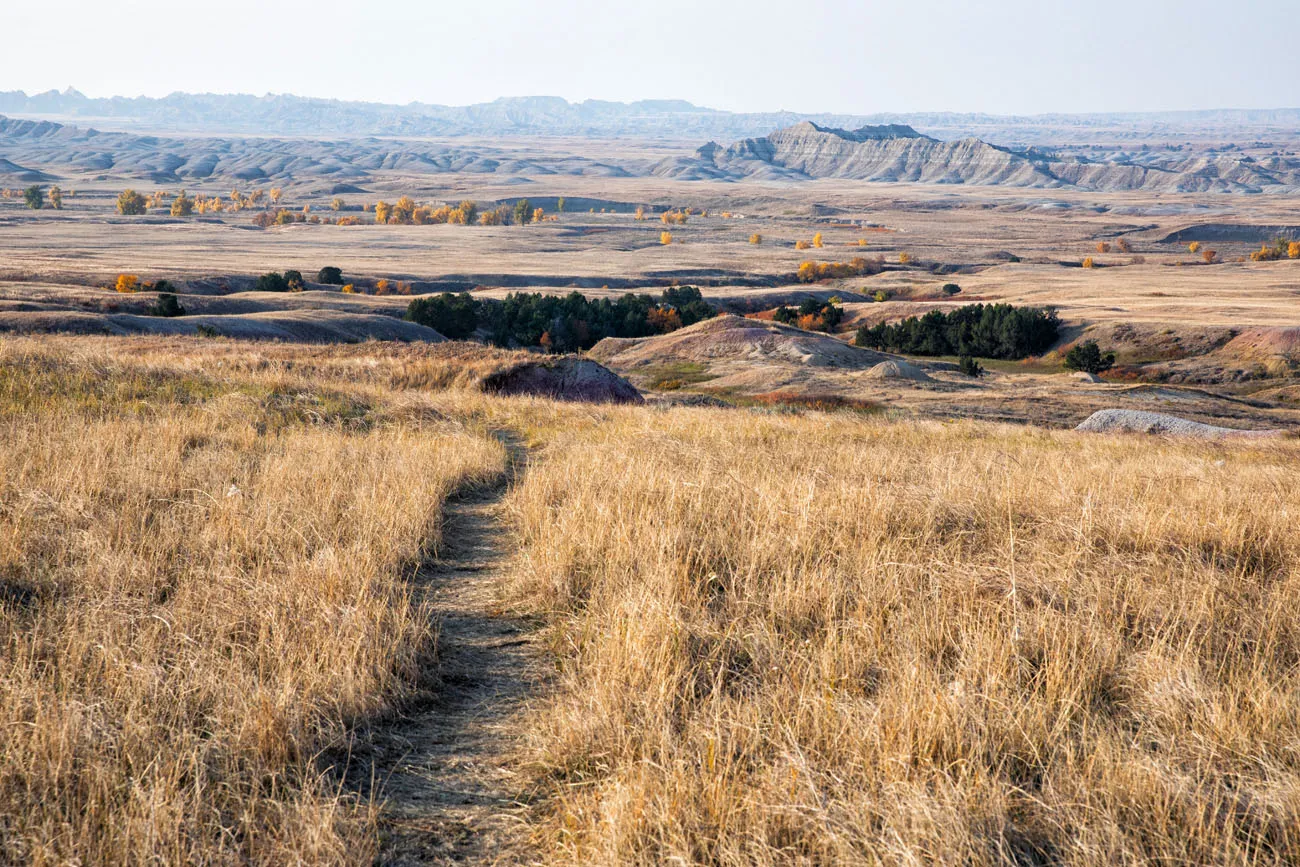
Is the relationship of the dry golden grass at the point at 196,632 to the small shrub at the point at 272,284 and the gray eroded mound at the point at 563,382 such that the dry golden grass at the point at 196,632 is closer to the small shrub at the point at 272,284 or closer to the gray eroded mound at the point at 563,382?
the gray eroded mound at the point at 563,382

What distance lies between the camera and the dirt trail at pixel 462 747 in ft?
10.5

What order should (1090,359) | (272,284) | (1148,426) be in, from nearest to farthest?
(1148,426), (1090,359), (272,284)

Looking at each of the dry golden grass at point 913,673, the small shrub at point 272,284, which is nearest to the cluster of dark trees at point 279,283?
the small shrub at point 272,284

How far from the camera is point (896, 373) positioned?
39.8 m

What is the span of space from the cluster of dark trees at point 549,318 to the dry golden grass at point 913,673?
5379 centimetres

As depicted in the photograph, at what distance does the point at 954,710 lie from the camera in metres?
3.50

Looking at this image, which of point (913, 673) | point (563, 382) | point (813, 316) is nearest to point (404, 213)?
point (813, 316)

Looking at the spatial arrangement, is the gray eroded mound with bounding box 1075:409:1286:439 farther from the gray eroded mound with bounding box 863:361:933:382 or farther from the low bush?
the low bush

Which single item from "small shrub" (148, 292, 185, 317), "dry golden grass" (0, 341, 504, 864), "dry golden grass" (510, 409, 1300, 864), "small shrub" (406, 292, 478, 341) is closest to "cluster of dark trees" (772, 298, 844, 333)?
"small shrub" (406, 292, 478, 341)

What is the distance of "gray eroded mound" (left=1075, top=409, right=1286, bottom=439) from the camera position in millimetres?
24438

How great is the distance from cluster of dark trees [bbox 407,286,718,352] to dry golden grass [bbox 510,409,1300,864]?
5379cm

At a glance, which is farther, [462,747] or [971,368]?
[971,368]

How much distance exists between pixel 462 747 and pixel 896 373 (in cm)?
3800

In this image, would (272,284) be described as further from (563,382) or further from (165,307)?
(563,382)
